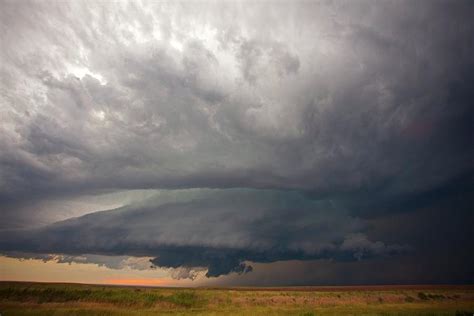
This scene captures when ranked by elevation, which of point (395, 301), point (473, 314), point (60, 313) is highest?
point (395, 301)

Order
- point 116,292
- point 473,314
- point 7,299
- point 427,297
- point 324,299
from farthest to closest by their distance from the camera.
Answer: point 427,297 < point 324,299 < point 116,292 < point 7,299 < point 473,314

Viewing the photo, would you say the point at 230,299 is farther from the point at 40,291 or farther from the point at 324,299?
the point at 40,291

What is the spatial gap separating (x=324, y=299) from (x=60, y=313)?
227ft

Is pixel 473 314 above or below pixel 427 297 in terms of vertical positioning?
below

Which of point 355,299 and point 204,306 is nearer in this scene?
point 204,306

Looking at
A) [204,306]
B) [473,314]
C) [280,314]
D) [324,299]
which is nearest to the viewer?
[473,314]

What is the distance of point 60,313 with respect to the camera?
5819 cm

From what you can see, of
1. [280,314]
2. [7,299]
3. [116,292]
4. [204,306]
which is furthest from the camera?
[116,292]

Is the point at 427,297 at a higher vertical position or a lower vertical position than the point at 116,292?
higher

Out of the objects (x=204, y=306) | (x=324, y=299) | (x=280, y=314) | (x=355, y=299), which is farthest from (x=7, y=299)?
(x=355, y=299)

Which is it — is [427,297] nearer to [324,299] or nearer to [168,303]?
[324,299]

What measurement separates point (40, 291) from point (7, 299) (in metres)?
8.88

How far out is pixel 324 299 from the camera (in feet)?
330

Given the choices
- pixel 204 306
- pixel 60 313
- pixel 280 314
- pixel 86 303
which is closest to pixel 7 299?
pixel 86 303
